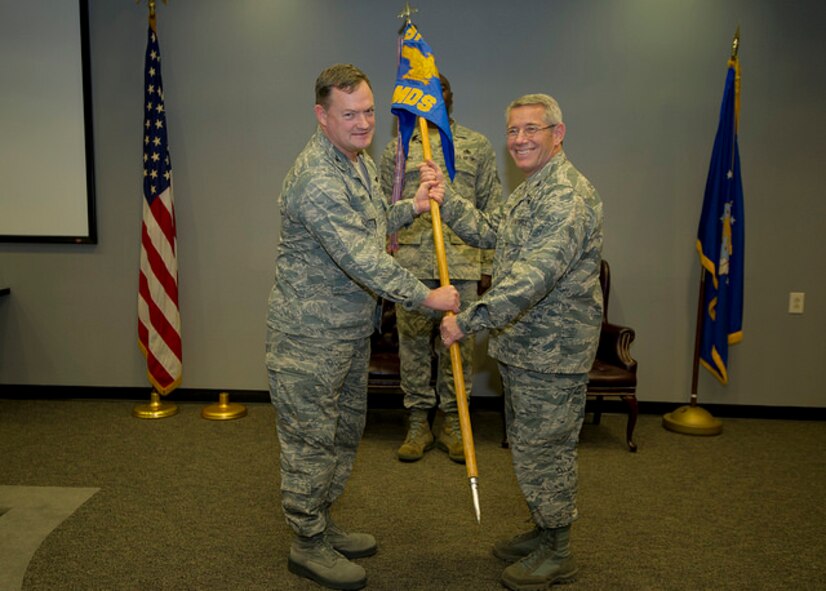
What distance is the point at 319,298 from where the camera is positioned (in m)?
2.45

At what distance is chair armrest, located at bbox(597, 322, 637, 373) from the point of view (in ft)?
13.5

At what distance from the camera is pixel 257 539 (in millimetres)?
2918

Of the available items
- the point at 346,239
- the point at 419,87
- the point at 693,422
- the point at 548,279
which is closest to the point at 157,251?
the point at 419,87

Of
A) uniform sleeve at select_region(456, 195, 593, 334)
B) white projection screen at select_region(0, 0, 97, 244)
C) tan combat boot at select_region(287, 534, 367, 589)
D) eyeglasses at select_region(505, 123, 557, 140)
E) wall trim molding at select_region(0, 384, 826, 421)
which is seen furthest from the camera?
wall trim molding at select_region(0, 384, 826, 421)

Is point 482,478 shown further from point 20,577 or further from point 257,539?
point 20,577

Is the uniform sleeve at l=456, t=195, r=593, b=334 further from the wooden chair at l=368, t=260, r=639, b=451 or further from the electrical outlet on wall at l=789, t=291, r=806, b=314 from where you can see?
the electrical outlet on wall at l=789, t=291, r=806, b=314

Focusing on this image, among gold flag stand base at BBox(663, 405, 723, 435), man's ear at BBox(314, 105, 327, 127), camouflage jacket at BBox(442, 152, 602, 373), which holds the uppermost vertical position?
man's ear at BBox(314, 105, 327, 127)

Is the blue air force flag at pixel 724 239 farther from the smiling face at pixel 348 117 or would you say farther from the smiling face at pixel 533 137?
the smiling face at pixel 348 117

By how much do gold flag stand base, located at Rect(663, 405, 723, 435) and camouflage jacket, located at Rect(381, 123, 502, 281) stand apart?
1482 mm

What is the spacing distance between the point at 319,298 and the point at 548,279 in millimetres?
709

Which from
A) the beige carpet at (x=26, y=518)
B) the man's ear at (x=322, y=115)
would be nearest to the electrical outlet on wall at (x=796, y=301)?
Answer: the man's ear at (x=322, y=115)

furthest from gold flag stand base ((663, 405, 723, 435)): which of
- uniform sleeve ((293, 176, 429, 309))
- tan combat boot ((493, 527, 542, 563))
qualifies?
uniform sleeve ((293, 176, 429, 309))

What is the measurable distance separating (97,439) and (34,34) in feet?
7.86

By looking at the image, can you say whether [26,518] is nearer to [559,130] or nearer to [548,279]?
[548,279]
